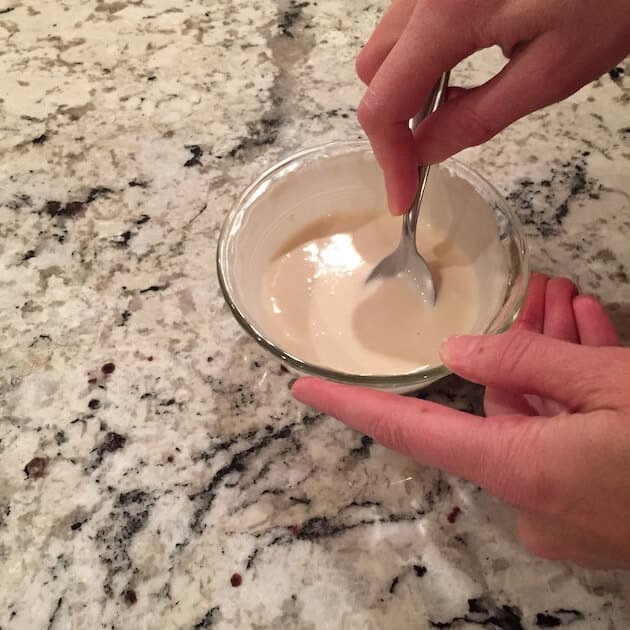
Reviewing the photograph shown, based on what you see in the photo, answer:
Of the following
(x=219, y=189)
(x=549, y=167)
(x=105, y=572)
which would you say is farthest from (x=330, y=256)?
(x=105, y=572)

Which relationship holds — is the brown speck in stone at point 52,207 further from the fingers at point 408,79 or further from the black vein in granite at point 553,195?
the black vein in granite at point 553,195

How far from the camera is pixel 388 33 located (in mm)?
727

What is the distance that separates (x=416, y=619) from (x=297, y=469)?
203 millimetres

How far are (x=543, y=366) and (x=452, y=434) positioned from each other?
0.33 feet

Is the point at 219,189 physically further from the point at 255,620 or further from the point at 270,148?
the point at 255,620

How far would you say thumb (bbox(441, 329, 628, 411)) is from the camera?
54 cm

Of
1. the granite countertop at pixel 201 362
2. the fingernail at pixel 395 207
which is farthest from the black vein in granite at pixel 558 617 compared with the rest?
the fingernail at pixel 395 207

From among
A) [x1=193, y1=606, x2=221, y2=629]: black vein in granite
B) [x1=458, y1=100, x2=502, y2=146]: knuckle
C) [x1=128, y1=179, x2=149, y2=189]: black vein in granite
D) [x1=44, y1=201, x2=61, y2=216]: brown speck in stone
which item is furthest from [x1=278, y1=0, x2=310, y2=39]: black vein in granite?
[x1=193, y1=606, x2=221, y2=629]: black vein in granite

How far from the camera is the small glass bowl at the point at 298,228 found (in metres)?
0.69

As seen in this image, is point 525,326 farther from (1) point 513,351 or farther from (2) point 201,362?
(2) point 201,362

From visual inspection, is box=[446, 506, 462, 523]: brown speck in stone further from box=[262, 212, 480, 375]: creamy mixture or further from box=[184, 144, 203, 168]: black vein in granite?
box=[184, 144, 203, 168]: black vein in granite

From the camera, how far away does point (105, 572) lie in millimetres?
683

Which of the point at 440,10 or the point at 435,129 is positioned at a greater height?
the point at 440,10

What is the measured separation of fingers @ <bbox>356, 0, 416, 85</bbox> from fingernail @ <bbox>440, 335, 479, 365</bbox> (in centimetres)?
34
